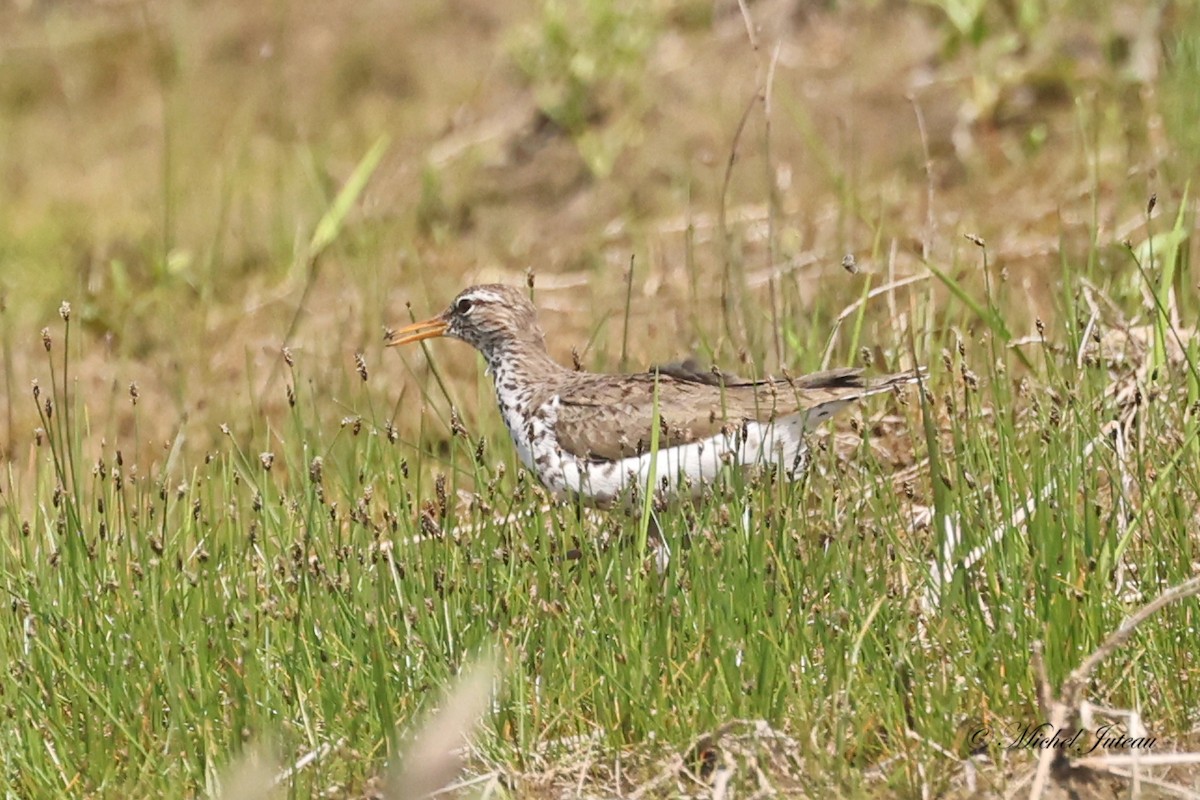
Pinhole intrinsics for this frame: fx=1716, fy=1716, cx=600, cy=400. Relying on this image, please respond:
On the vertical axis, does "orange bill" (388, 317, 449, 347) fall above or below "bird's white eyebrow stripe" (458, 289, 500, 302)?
below

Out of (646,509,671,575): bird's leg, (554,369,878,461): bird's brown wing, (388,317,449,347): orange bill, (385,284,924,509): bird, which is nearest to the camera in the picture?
(646,509,671,575): bird's leg

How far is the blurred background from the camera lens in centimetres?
761

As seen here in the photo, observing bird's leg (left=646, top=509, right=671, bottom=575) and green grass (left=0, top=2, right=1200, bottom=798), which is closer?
green grass (left=0, top=2, right=1200, bottom=798)

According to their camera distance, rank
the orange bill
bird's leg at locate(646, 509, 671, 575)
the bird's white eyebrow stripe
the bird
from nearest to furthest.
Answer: bird's leg at locate(646, 509, 671, 575) → the bird → the orange bill → the bird's white eyebrow stripe

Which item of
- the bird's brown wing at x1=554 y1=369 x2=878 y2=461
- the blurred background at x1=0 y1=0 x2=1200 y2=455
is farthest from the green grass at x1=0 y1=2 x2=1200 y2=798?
the blurred background at x1=0 y1=0 x2=1200 y2=455

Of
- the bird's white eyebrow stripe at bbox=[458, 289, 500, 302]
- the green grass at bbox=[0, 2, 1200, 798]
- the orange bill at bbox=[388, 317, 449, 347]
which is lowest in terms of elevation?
the green grass at bbox=[0, 2, 1200, 798]

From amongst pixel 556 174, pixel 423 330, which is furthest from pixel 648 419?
pixel 556 174

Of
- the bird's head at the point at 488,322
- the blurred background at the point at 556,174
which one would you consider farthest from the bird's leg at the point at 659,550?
the blurred background at the point at 556,174

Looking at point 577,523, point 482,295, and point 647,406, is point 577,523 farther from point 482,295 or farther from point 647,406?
point 482,295

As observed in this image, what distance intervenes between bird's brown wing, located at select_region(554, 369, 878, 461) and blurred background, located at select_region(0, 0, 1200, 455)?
2.55ft

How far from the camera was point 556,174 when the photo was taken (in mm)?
9312

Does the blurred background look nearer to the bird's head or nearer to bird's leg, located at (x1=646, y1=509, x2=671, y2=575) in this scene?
the bird's head

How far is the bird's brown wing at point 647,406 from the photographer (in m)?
5.41

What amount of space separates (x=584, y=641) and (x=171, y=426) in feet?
13.3
